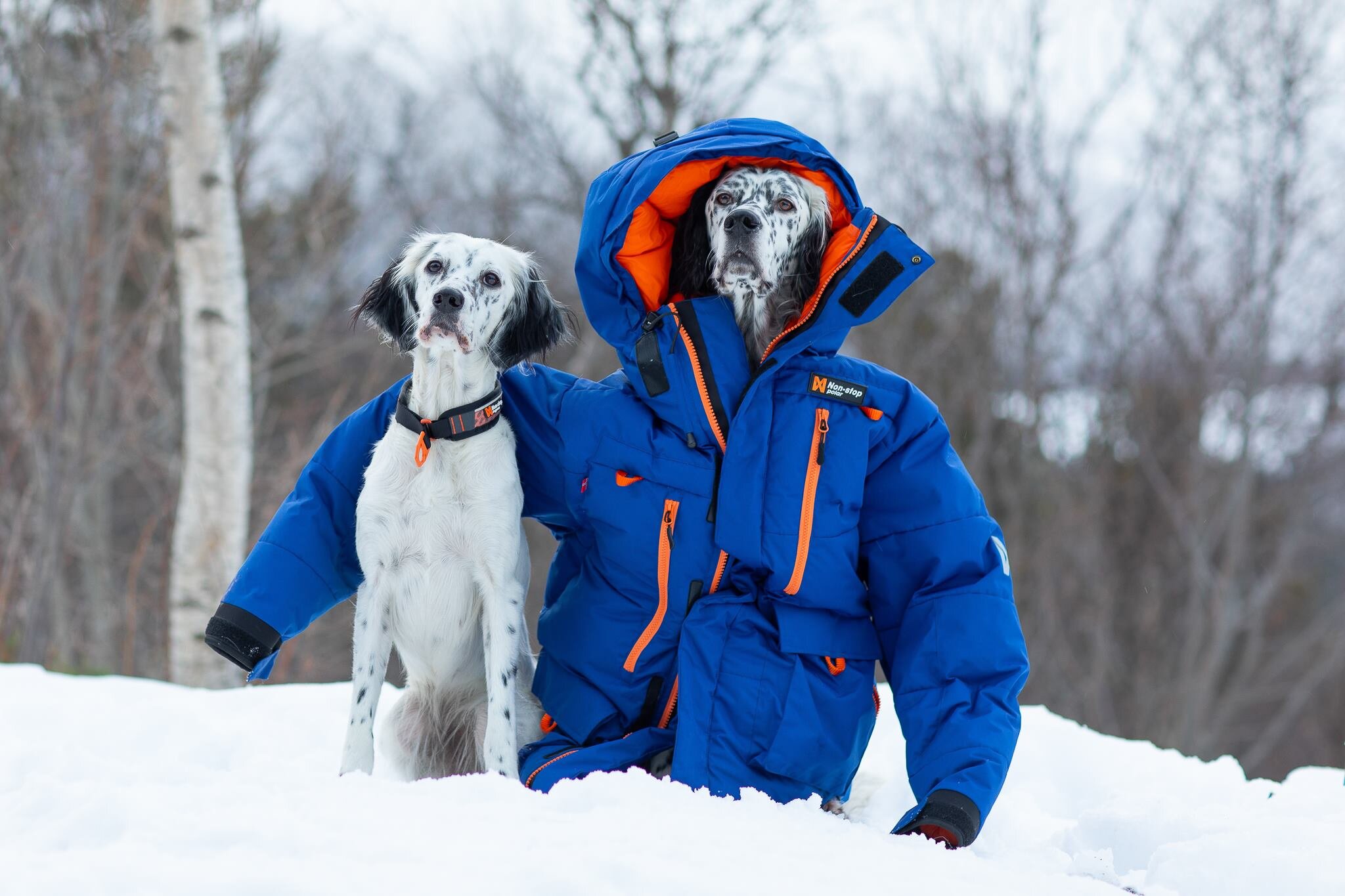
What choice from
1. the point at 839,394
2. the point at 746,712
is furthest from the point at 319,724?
the point at 839,394

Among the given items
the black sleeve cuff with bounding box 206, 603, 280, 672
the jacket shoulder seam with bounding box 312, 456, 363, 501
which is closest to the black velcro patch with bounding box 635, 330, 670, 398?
the jacket shoulder seam with bounding box 312, 456, 363, 501

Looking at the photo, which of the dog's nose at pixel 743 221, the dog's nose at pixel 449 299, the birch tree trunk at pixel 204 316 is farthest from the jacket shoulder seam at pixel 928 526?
the birch tree trunk at pixel 204 316

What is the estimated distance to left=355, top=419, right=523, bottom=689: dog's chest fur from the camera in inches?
98.3

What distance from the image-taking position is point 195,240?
15.5ft

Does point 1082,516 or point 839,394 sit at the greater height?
point 839,394

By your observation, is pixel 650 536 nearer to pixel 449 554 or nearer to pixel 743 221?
pixel 449 554

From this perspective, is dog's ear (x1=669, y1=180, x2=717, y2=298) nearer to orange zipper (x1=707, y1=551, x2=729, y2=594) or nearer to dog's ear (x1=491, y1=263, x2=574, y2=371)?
dog's ear (x1=491, y1=263, x2=574, y2=371)

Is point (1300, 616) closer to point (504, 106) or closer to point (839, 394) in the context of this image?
point (504, 106)

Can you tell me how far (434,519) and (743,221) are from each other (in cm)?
100

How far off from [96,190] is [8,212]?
0.77 meters

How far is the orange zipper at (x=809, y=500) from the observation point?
2414 millimetres

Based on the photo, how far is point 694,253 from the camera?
110 inches

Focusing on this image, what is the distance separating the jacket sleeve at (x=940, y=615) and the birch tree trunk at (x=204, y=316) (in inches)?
130

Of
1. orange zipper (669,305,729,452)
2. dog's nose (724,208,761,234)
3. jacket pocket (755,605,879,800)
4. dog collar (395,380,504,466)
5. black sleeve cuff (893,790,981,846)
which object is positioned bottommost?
black sleeve cuff (893,790,981,846)
